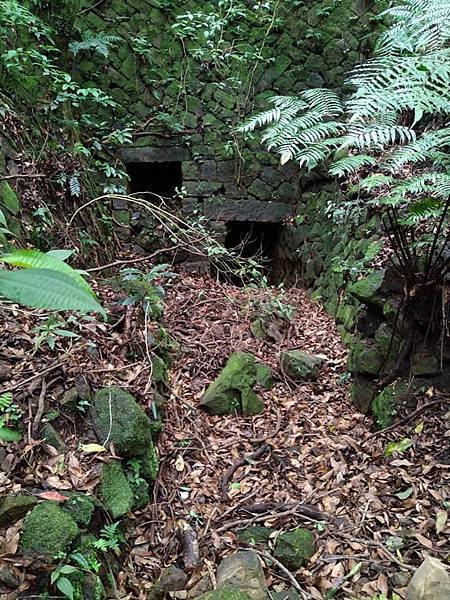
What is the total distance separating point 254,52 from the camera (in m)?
5.04

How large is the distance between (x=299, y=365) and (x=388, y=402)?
72 centimetres

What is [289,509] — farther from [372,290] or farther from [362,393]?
[372,290]

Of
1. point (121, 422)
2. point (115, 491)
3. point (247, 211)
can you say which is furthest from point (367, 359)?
point (247, 211)

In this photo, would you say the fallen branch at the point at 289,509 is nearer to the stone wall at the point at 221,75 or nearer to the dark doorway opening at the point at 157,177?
the stone wall at the point at 221,75

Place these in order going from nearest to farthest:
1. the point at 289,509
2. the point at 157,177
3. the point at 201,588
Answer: the point at 201,588 < the point at 289,509 < the point at 157,177

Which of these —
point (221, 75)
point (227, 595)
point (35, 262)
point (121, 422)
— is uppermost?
point (221, 75)

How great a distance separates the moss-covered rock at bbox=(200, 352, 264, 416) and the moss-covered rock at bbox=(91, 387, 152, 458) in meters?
0.70

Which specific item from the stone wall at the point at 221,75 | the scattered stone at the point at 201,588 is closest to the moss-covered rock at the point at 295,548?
the scattered stone at the point at 201,588

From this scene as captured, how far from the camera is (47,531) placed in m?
1.38

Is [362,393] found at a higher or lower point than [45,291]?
lower

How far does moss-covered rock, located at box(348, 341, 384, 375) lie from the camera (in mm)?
2643

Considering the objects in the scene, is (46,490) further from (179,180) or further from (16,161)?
(179,180)

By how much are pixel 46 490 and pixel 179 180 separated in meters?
4.32

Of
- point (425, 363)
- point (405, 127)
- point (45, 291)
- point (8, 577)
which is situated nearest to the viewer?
point (45, 291)
